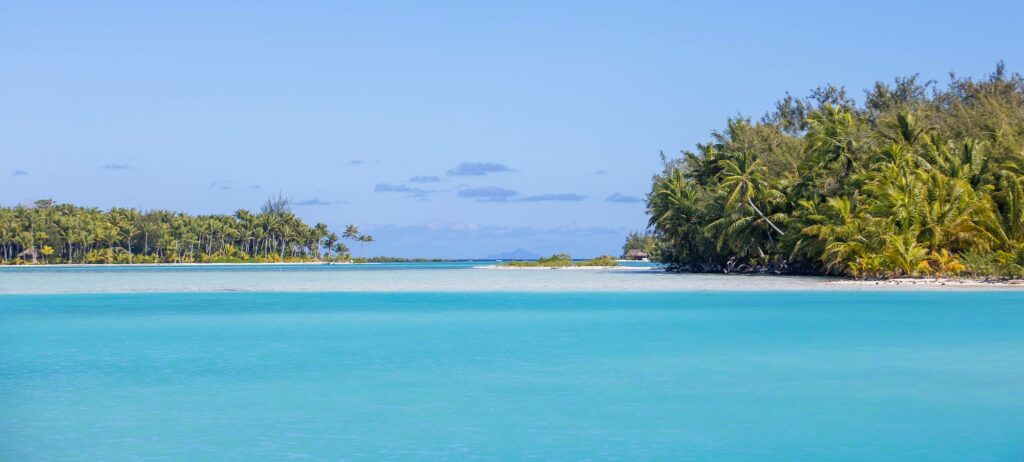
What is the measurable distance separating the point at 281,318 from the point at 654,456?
17.9 metres

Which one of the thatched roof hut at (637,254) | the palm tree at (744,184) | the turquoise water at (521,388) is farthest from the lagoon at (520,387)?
the thatched roof hut at (637,254)

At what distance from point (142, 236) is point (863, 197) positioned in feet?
321

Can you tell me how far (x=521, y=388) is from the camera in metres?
12.8

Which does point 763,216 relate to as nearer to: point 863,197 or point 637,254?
point 863,197

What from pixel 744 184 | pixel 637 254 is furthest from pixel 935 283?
pixel 637 254

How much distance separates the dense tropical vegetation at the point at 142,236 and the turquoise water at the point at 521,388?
313 ft

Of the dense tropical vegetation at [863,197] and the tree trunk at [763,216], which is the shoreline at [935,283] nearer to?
the dense tropical vegetation at [863,197]

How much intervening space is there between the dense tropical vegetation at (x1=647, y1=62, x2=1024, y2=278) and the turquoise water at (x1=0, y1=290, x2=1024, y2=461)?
15158 mm

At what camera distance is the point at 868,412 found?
426 inches

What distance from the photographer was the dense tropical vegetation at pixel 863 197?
129 feet

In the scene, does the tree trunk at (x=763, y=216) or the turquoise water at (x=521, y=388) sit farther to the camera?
the tree trunk at (x=763, y=216)

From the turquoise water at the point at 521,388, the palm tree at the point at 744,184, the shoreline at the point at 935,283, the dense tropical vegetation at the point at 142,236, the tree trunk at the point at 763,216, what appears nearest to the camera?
the turquoise water at the point at 521,388

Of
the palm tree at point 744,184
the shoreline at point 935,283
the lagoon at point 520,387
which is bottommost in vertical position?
the lagoon at point 520,387

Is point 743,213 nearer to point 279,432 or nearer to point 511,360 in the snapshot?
point 511,360
